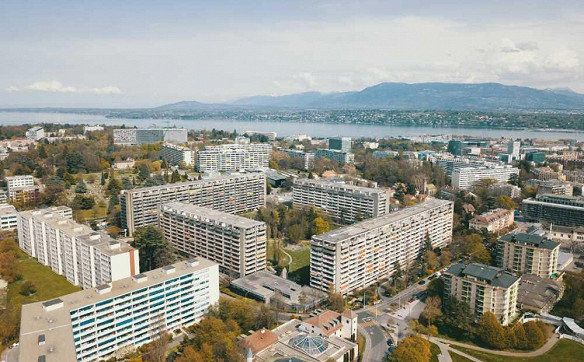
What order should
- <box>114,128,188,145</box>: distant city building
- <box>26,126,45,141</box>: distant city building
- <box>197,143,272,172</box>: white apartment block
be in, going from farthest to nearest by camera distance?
<box>114,128,188,145</box>: distant city building, <box>26,126,45,141</box>: distant city building, <box>197,143,272,172</box>: white apartment block

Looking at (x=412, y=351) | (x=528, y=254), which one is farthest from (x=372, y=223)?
(x=412, y=351)

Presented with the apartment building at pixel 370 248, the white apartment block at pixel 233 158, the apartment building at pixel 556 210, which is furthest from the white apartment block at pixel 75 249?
the apartment building at pixel 556 210

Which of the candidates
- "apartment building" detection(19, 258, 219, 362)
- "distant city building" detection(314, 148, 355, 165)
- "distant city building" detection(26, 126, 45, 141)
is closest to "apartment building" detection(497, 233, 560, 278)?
"apartment building" detection(19, 258, 219, 362)

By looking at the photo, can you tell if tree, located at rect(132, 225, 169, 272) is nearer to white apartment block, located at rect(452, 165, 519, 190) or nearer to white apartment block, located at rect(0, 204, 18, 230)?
white apartment block, located at rect(0, 204, 18, 230)

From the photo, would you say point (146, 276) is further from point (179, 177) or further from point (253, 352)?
point (179, 177)

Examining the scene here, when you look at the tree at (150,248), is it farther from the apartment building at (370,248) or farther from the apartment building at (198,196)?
the apartment building at (370,248)
